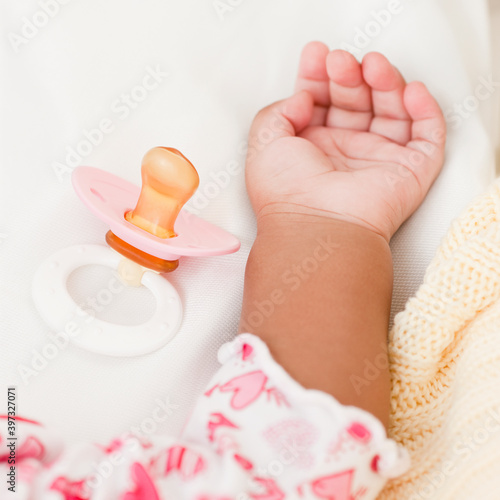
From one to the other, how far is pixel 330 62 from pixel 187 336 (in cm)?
41

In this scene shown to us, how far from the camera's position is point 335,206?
2.22 feet

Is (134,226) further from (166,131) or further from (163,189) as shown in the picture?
(166,131)

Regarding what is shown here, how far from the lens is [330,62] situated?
2.54ft

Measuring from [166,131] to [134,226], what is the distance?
0.24 meters

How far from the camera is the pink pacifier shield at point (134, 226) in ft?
1.86

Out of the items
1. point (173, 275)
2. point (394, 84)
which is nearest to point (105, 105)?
point (173, 275)

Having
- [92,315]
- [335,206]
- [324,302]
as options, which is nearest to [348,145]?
[335,206]

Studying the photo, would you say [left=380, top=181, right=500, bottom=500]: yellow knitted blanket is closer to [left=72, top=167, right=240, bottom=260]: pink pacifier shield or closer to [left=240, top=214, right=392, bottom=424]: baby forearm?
[left=240, top=214, right=392, bottom=424]: baby forearm

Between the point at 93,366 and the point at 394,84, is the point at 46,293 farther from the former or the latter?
the point at 394,84

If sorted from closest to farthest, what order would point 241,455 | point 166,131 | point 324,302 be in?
1. point 241,455
2. point 324,302
3. point 166,131

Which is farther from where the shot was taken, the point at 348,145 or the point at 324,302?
the point at 348,145

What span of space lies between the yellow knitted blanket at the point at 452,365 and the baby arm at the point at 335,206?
1.5 inches

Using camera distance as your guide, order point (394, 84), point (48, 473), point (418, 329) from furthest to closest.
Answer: point (394, 84), point (418, 329), point (48, 473)

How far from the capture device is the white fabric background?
587 millimetres
